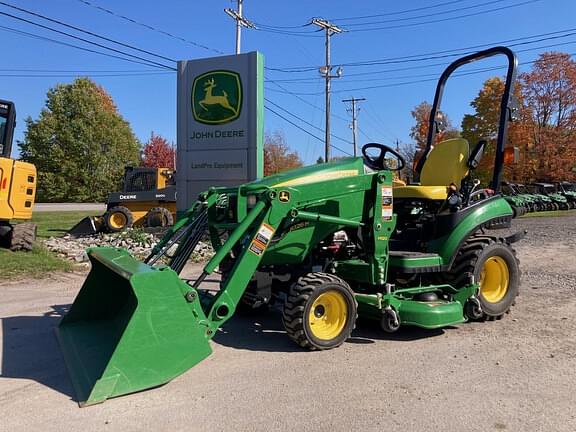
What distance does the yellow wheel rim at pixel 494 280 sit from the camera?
5.78m

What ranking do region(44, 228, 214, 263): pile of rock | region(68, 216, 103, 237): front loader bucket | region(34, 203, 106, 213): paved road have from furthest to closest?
region(34, 203, 106, 213): paved road, region(68, 216, 103, 237): front loader bucket, region(44, 228, 214, 263): pile of rock

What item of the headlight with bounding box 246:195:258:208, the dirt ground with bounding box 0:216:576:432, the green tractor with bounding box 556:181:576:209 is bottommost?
the dirt ground with bounding box 0:216:576:432

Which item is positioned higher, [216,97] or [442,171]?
[216,97]

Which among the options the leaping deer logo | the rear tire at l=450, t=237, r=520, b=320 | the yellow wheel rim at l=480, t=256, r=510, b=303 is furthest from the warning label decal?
the leaping deer logo

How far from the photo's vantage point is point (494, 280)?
19.2 ft

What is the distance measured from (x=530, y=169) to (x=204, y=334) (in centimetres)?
2652

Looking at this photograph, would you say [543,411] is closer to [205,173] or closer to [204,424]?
[204,424]

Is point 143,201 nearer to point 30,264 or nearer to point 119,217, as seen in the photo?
point 119,217

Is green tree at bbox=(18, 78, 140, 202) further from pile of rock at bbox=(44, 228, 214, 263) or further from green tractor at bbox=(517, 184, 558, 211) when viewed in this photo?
green tractor at bbox=(517, 184, 558, 211)

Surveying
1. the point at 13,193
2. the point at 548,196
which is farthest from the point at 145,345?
the point at 548,196

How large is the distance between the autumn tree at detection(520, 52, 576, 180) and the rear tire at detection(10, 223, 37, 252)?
24120 millimetres

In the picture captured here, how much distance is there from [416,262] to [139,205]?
1426 cm

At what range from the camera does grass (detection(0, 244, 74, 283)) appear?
8.71 m

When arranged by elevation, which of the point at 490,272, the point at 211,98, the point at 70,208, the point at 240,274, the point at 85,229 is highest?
the point at 211,98
